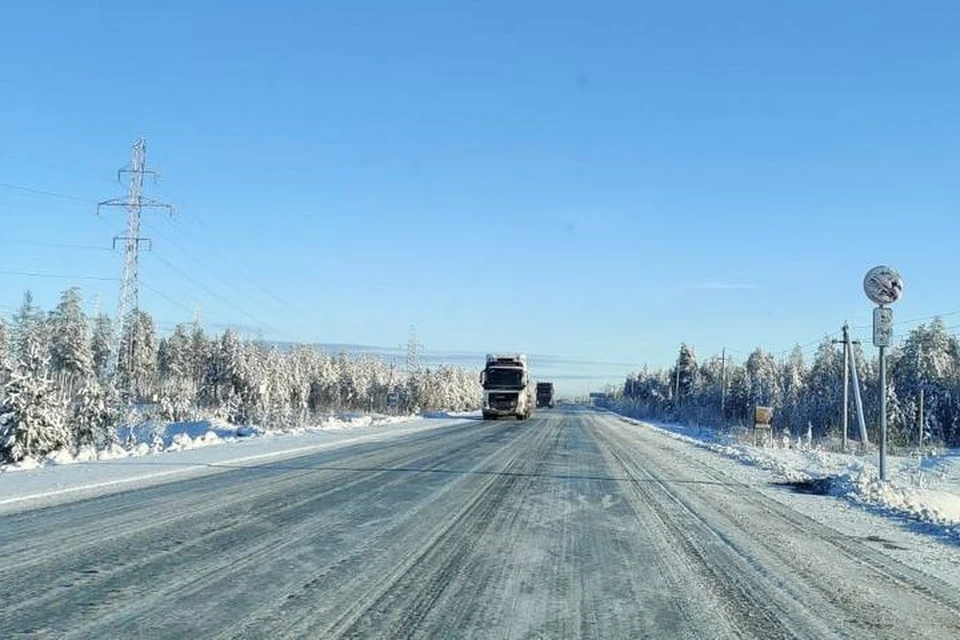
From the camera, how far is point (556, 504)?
461 inches

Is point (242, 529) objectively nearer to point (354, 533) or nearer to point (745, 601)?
point (354, 533)

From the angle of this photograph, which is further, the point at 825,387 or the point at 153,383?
the point at 153,383

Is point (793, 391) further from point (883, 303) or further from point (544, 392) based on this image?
point (883, 303)

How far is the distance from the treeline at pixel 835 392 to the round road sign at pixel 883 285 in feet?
113

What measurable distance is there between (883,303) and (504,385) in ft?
120

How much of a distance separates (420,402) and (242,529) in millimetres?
90698

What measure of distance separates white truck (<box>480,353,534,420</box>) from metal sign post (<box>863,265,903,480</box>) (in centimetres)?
3621

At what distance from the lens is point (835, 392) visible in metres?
93.2

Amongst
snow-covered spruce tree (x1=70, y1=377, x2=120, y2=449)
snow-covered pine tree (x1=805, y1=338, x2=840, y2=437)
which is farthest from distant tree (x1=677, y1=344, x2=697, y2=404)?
snow-covered spruce tree (x1=70, y1=377, x2=120, y2=449)

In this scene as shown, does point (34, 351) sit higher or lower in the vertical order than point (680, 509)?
higher

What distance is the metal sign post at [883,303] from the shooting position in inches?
610

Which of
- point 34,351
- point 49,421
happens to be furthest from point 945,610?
point 34,351

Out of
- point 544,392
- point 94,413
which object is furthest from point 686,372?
point 94,413

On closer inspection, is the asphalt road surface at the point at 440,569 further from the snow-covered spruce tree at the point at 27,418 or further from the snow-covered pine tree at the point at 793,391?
the snow-covered pine tree at the point at 793,391
